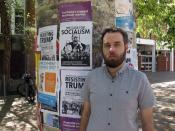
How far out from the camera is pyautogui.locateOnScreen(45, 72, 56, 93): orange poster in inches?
148

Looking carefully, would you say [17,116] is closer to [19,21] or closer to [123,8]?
[123,8]

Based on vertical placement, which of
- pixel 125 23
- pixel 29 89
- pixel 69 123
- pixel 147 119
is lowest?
pixel 29 89

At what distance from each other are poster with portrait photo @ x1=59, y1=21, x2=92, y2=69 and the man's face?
0.42 meters

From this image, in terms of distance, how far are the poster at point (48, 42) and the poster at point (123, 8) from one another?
561mm

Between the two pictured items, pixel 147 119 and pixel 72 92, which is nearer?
pixel 147 119

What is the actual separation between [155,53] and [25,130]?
41.7 meters

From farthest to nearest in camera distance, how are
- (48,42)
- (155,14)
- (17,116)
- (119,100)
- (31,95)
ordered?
(155,14), (31,95), (17,116), (48,42), (119,100)

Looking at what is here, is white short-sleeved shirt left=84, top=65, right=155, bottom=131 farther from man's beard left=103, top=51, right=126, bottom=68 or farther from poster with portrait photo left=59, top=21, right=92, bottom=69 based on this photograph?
poster with portrait photo left=59, top=21, right=92, bottom=69

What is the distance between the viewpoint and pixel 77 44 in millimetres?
3604

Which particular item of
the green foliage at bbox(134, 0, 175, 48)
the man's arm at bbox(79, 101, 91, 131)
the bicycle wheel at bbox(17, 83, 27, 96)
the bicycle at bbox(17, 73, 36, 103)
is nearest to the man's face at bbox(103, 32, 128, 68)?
the man's arm at bbox(79, 101, 91, 131)

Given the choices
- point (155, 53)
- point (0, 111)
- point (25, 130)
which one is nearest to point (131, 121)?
point (25, 130)

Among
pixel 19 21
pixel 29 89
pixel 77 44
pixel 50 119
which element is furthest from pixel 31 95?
pixel 77 44

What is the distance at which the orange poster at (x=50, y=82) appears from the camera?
377 centimetres

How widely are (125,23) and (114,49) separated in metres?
0.74
